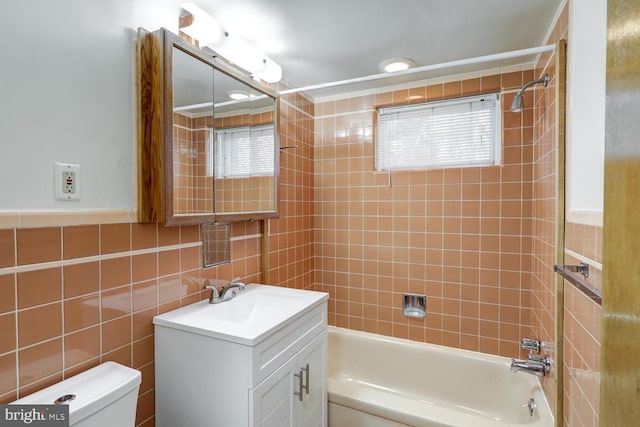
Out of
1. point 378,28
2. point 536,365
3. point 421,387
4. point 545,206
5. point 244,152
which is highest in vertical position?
point 378,28

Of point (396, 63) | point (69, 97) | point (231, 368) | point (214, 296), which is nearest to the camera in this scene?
point (69, 97)

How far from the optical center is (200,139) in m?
1.45

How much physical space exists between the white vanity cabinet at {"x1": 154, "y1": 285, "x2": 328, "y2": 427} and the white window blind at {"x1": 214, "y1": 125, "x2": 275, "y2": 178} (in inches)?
28.2

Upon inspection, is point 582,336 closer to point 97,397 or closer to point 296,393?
point 296,393

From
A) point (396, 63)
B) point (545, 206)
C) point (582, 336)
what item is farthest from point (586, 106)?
point (396, 63)

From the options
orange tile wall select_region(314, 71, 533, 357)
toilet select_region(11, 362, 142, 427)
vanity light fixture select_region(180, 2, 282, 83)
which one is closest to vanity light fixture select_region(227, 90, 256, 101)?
vanity light fixture select_region(180, 2, 282, 83)

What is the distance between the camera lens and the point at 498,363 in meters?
2.03

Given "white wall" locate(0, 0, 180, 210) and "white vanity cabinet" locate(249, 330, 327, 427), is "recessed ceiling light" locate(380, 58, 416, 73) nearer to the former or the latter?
"white wall" locate(0, 0, 180, 210)

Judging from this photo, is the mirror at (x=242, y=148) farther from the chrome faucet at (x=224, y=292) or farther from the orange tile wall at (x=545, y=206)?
the orange tile wall at (x=545, y=206)

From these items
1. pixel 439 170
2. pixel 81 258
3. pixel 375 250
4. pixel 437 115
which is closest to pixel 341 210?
pixel 375 250

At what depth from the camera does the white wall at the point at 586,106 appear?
1066 mm

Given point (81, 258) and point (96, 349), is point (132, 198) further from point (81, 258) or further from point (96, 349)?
point (96, 349)

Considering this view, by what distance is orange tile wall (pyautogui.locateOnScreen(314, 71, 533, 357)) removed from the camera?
204 cm

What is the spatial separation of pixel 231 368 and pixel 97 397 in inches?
15.9
